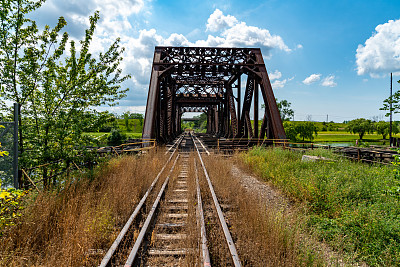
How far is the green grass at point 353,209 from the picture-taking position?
3670 millimetres

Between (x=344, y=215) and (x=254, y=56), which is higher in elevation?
(x=254, y=56)

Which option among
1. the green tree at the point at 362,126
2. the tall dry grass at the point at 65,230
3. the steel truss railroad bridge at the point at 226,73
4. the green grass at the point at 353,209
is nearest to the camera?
the tall dry grass at the point at 65,230

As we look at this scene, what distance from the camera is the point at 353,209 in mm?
4844

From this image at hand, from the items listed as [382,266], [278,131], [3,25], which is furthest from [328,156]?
[3,25]

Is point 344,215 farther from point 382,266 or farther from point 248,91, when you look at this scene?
point 248,91

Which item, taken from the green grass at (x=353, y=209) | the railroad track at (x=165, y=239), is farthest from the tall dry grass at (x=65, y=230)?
the green grass at (x=353, y=209)

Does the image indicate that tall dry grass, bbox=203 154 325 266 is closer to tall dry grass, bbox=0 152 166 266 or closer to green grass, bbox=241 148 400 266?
green grass, bbox=241 148 400 266

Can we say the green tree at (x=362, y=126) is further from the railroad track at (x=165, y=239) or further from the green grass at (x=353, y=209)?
the railroad track at (x=165, y=239)

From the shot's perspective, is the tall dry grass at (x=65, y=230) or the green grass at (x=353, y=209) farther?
the green grass at (x=353, y=209)

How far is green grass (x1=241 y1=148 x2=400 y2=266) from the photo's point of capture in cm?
367

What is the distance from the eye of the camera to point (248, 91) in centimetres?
1858

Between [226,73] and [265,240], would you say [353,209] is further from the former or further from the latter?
[226,73]

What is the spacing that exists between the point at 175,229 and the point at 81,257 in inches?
66.7

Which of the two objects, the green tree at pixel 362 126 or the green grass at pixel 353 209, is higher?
the green tree at pixel 362 126
